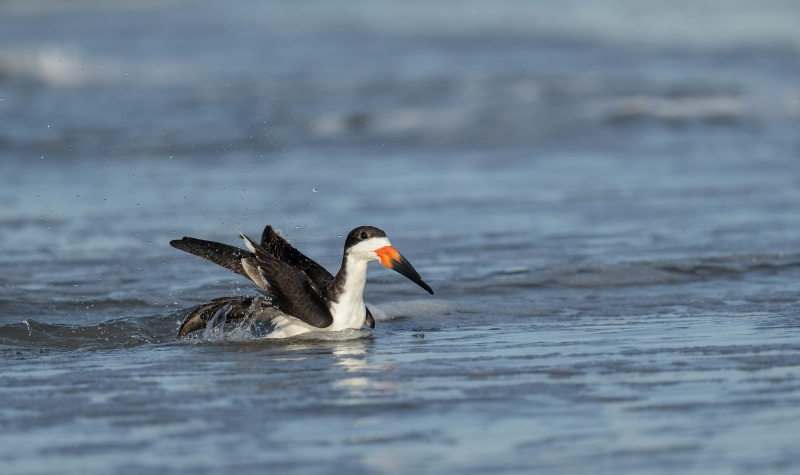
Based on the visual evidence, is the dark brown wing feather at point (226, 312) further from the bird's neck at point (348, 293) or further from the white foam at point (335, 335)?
the bird's neck at point (348, 293)

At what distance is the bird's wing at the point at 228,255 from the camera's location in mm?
8008

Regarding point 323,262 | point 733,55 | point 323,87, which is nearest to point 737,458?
point 323,262

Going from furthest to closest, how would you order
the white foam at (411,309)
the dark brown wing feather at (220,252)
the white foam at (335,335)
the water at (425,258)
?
the white foam at (411,309), the dark brown wing feather at (220,252), the white foam at (335,335), the water at (425,258)

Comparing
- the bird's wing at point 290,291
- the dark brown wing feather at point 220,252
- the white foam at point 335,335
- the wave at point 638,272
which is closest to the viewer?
the bird's wing at point 290,291

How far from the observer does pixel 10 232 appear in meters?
12.2

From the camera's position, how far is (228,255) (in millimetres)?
8227

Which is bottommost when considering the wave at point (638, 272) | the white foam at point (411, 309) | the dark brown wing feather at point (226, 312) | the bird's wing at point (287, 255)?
the white foam at point (411, 309)

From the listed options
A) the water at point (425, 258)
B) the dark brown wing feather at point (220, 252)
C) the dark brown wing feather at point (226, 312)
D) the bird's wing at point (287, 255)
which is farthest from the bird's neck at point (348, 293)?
the dark brown wing feather at point (220, 252)

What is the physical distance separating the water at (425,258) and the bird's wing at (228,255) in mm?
442

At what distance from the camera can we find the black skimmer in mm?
7832

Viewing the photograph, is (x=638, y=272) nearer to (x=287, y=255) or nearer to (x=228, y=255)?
(x=287, y=255)

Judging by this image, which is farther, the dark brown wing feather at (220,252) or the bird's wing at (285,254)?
the bird's wing at (285,254)

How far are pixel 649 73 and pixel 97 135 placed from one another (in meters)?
12.6

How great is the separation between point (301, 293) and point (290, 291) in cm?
8
